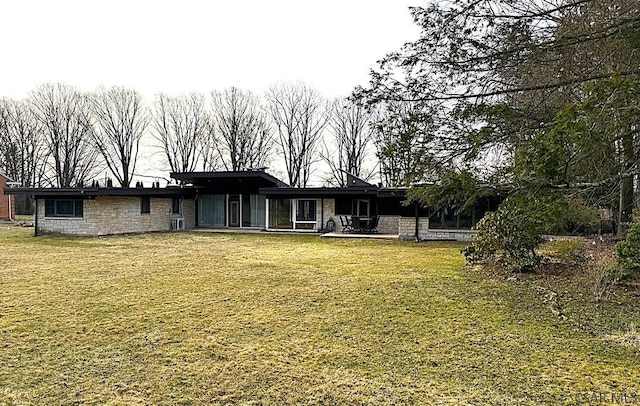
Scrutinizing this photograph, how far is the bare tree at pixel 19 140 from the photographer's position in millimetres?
32344

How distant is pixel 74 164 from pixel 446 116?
33.8 m

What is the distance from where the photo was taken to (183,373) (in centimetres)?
354

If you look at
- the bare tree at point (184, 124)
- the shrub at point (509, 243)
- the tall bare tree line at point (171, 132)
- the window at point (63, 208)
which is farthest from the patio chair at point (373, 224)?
the bare tree at point (184, 124)

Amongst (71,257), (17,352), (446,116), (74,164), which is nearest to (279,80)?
(74,164)

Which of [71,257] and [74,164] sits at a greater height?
[74,164]

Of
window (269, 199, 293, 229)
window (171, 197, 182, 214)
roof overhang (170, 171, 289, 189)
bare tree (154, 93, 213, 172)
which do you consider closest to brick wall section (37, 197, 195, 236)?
window (171, 197, 182, 214)

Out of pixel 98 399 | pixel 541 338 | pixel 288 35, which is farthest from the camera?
pixel 288 35

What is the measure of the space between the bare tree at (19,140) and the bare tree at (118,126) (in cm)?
451

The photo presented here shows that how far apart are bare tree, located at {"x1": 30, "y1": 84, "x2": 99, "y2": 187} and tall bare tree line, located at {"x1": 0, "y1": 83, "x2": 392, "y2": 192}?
0.21 feet

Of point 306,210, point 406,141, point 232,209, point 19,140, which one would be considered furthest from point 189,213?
point 19,140

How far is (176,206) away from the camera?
20.6 m

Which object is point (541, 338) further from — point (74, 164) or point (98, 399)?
point (74, 164)

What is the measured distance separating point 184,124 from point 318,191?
739 inches

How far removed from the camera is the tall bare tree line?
106 ft
